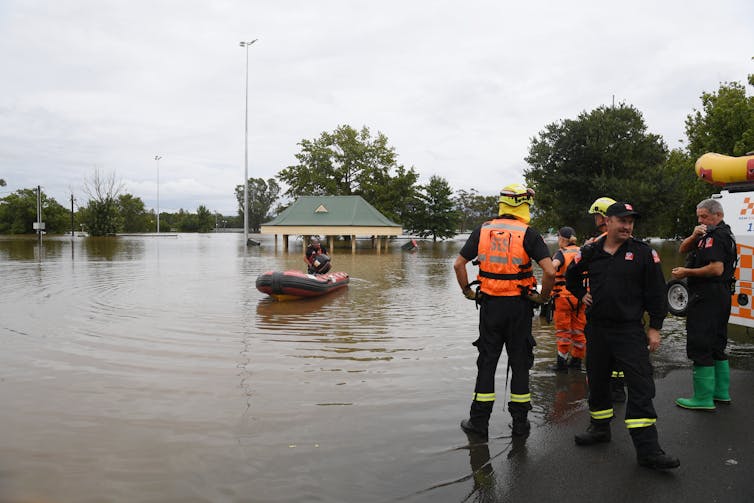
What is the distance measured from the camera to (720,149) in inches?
1237

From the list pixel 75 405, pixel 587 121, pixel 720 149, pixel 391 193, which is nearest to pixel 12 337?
pixel 75 405

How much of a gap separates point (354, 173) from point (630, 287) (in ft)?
175

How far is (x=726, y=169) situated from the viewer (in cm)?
698

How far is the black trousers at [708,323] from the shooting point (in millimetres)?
4668

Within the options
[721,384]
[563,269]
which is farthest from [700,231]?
[563,269]

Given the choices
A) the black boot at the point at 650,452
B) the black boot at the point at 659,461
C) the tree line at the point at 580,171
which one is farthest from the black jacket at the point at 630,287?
the tree line at the point at 580,171

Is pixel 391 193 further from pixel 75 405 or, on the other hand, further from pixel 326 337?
pixel 75 405

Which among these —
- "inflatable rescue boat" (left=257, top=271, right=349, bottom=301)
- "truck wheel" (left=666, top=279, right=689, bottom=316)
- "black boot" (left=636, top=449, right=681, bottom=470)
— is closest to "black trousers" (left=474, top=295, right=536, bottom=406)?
"black boot" (left=636, top=449, right=681, bottom=470)

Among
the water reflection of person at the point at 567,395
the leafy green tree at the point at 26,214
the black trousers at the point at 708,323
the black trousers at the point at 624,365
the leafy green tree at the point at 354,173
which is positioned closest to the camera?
the black trousers at the point at 624,365

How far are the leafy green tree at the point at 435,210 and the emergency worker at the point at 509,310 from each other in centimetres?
5232

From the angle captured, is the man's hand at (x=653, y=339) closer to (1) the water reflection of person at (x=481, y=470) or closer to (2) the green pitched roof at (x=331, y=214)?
(1) the water reflection of person at (x=481, y=470)

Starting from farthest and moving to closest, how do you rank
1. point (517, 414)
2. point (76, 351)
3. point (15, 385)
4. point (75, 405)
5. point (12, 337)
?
1. point (12, 337)
2. point (76, 351)
3. point (15, 385)
4. point (75, 405)
5. point (517, 414)

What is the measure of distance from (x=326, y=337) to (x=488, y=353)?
4401 millimetres

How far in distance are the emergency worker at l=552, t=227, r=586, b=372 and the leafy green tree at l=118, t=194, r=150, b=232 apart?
331 feet
